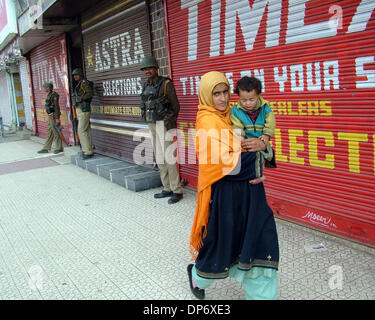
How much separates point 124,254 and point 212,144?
77.1 inches

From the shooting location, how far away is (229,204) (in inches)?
102

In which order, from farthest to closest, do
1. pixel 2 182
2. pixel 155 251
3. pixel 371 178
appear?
pixel 2 182 < pixel 155 251 < pixel 371 178

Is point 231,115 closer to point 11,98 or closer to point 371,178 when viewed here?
point 371,178

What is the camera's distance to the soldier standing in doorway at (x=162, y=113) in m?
5.47

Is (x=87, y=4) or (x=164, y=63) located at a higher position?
(x=87, y=4)

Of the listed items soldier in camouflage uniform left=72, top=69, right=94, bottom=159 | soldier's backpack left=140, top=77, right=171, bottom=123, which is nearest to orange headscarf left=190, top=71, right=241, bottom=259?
soldier's backpack left=140, top=77, right=171, bottom=123

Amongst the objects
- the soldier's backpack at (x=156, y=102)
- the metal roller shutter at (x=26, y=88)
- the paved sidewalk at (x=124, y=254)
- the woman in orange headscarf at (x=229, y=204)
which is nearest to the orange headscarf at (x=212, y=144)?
the woman in orange headscarf at (x=229, y=204)

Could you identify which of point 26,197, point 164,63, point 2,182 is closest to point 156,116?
point 164,63

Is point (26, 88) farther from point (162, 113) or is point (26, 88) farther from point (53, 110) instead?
point (162, 113)

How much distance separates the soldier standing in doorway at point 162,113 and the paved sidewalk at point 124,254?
15.2 inches

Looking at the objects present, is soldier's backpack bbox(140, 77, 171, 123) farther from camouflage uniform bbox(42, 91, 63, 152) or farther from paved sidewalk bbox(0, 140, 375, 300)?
camouflage uniform bbox(42, 91, 63, 152)

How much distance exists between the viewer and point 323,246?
12.1 feet

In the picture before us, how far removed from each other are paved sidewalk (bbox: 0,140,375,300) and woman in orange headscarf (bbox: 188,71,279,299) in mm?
483

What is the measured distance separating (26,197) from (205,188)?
4.79 m
